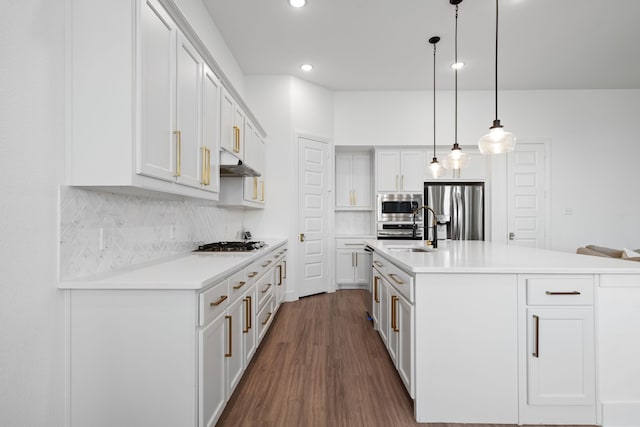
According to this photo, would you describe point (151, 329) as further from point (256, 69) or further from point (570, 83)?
point (570, 83)

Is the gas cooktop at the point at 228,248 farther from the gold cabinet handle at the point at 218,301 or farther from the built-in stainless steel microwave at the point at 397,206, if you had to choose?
the built-in stainless steel microwave at the point at 397,206

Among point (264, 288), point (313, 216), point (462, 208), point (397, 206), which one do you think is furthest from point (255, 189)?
point (462, 208)

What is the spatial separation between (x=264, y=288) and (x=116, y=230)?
1366mm

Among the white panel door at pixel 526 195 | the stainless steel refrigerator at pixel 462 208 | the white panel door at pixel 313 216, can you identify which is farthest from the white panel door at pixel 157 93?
the white panel door at pixel 526 195

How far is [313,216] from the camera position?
4660 millimetres

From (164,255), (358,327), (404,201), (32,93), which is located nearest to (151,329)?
(164,255)

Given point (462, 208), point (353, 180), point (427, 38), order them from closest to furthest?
1. point (427, 38)
2. point (462, 208)
3. point (353, 180)

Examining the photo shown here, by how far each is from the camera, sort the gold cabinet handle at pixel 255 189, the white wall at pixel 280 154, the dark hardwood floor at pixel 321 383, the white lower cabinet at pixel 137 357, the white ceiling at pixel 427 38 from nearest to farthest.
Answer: the white lower cabinet at pixel 137 357 → the dark hardwood floor at pixel 321 383 → the white ceiling at pixel 427 38 → the gold cabinet handle at pixel 255 189 → the white wall at pixel 280 154

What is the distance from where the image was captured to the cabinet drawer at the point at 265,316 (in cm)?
259

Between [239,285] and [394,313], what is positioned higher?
[239,285]

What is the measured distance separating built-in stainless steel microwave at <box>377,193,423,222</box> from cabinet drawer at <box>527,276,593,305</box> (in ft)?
10.9

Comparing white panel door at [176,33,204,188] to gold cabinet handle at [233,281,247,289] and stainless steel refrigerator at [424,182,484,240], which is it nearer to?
gold cabinet handle at [233,281,247,289]

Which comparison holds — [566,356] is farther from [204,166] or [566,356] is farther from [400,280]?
[204,166]

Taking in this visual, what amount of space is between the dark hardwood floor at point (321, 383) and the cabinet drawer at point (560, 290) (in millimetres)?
811
